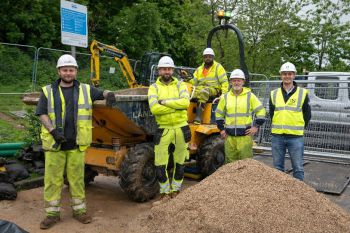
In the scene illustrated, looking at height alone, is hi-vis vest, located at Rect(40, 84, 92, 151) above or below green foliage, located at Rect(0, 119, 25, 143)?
above

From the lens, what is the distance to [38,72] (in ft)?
51.5

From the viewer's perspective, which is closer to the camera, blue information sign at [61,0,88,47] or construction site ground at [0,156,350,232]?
construction site ground at [0,156,350,232]

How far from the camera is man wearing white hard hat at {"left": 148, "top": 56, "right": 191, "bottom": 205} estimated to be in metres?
6.12

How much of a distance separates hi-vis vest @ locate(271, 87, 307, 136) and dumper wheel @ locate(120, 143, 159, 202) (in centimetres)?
189

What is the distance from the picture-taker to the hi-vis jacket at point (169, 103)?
19.7 feet

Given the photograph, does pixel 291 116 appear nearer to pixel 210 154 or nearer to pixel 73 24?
pixel 210 154

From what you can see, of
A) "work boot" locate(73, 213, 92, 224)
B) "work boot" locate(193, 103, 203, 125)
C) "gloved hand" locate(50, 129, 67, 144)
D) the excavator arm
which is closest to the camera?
"gloved hand" locate(50, 129, 67, 144)

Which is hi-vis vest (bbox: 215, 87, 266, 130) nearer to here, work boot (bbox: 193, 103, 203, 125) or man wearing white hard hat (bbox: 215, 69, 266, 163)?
man wearing white hard hat (bbox: 215, 69, 266, 163)

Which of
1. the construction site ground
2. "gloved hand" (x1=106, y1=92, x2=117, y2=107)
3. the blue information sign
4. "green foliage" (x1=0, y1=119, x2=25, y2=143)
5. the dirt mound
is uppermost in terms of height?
the blue information sign

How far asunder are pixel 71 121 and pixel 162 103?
125cm

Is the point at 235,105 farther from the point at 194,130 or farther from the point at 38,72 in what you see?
the point at 38,72

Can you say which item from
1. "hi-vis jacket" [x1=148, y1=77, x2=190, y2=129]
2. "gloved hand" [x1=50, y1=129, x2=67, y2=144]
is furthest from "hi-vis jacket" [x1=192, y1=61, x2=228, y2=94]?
"gloved hand" [x1=50, y1=129, x2=67, y2=144]

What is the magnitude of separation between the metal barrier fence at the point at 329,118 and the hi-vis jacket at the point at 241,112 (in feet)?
7.89

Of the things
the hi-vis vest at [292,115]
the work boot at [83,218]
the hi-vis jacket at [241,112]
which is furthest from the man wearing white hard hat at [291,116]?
the work boot at [83,218]
